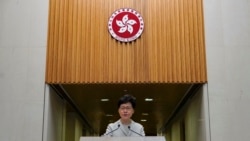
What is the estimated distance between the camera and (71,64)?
277 inches

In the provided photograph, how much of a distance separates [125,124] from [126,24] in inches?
131

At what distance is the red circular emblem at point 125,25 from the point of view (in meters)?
7.14

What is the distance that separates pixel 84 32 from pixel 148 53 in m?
1.25

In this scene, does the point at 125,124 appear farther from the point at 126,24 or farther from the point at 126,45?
the point at 126,24

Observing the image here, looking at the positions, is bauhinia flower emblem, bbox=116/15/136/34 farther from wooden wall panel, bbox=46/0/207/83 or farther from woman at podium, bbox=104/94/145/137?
woman at podium, bbox=104/94/145/137

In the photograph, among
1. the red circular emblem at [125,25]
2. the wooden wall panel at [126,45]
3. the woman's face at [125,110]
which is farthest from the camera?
the red circular emblem at [125,25]

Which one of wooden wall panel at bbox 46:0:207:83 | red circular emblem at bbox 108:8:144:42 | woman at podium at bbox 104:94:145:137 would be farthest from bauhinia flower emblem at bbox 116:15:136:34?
woman at podium at bbox 104:94:145:137

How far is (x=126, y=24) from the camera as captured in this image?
7.18 m

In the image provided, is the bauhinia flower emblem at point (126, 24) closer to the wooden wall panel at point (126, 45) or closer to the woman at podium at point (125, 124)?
the wooden wall panel at point (126, 45)

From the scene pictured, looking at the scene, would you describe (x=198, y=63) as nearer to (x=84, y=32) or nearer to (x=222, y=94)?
(x=222, y=94)

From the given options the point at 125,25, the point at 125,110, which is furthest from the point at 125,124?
the point at 125,25

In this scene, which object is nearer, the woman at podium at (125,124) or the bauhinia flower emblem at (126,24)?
the woman at podium at (125,124)

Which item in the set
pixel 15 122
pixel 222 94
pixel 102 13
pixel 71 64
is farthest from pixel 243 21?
pixel 15 122

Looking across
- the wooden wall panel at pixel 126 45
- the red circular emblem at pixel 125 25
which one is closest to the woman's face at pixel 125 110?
the wooden wall panel at pixel 126 45
